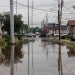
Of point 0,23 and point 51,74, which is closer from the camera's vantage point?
point 51,74

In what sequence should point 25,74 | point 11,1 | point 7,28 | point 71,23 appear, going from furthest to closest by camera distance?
point 71,23, point 7,28, point 11,1, point 25,74

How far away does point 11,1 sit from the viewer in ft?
145

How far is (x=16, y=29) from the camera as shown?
69438 millimetres

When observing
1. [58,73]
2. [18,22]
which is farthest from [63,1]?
[58,73]

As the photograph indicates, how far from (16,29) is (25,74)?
2234 inches

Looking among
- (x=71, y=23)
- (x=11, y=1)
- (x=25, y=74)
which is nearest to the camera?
(x=25, y=74)

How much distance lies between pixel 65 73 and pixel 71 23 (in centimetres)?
6873

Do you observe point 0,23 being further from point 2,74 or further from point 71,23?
point 2,74

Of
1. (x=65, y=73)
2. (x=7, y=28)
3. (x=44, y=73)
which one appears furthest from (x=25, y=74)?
(x=7, y=28)

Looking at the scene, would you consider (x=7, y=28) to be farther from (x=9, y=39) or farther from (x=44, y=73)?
(x=44, y=73)

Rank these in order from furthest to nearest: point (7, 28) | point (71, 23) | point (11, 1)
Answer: point (71, 23), point (7, 28), point (11, 1)

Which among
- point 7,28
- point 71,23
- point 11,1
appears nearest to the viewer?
point 11,1

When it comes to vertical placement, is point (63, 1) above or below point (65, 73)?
above

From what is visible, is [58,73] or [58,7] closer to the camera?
[58,73]
